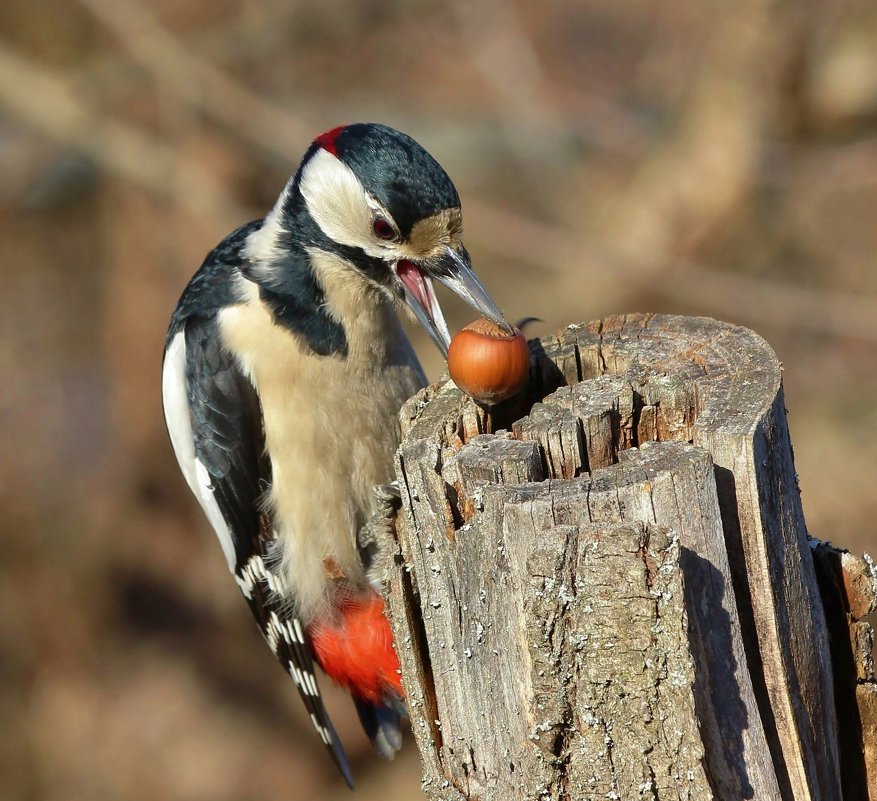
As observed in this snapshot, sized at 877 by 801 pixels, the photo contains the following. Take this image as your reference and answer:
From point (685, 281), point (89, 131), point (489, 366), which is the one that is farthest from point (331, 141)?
point (89, 131)

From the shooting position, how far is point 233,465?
2.78 metres

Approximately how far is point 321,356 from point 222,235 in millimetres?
2915

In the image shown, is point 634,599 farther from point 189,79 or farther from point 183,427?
point 189,79

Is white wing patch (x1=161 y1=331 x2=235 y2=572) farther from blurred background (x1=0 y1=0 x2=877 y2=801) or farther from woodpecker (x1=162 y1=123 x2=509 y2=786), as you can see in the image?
blurred background (x1=0 y1=0 x2=877 y2=801)

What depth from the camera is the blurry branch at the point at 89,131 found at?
4863 millimetres

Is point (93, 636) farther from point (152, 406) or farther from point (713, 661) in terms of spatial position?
point (713, 661)

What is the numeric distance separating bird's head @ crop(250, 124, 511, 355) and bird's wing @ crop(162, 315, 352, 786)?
36 centimetres

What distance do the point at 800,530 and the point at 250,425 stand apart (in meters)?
1.43

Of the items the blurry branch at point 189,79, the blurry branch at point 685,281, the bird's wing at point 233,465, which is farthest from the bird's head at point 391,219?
the blurry branch at point 189,79

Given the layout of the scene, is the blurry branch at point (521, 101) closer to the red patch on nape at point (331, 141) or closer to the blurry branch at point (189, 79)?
the blurry branch at point (189, 79)

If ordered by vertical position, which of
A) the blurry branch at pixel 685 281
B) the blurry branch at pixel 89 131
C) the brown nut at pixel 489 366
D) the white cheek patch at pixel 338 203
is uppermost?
the blurry branch at pixel 89 131

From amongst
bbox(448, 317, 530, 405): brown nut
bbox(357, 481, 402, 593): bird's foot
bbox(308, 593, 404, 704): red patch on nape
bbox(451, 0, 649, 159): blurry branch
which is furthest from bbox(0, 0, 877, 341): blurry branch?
bbox(357, 481, 402, 593): bird's foot

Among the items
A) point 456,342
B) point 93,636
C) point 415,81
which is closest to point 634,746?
point 456,342

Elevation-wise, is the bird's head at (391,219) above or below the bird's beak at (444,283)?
above
